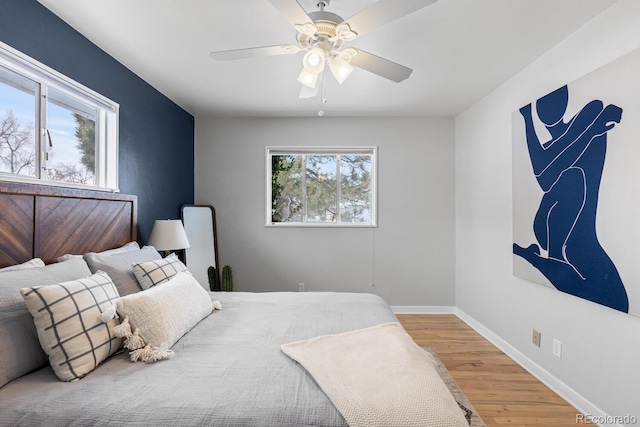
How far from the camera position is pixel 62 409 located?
1106 mm

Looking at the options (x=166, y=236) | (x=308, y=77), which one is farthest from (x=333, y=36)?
(x=166, y=236)

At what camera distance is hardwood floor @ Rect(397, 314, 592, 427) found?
2.09 m

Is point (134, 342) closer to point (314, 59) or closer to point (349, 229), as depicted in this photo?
point (314, 59)

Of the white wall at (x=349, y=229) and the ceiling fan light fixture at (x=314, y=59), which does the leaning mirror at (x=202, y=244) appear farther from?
the ceiling fan light fixture at (x=314, y=59)

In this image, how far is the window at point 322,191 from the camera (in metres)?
4.29

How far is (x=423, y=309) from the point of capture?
416 cm

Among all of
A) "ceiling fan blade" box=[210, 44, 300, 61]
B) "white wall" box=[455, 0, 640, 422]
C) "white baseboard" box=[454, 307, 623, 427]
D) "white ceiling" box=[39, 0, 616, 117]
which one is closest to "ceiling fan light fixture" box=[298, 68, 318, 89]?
"ceiling fan blade" box=[210, 44, 300, 61]

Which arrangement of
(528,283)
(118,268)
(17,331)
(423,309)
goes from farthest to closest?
1. (423,309)
2. (528,283)
3. (118,268)
4. (17,331)

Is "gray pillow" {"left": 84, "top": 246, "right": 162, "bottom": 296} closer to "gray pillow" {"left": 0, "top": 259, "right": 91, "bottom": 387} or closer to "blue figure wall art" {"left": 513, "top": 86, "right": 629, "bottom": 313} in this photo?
"gray pillow" {"left": 0, "top": 259, "right": 91, "bottom": 387}

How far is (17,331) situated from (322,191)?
332 centimetres

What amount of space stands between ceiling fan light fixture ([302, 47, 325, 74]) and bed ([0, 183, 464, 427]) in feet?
4.68

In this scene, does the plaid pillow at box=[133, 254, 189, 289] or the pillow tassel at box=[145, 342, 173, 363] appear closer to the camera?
the pillow tassel at box=[145, 342, 173, 363]

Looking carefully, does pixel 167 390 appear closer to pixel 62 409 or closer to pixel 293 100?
pixel 62 409

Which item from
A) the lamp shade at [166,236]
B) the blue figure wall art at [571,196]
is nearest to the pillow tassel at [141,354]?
the lamp shade at [166,236]
